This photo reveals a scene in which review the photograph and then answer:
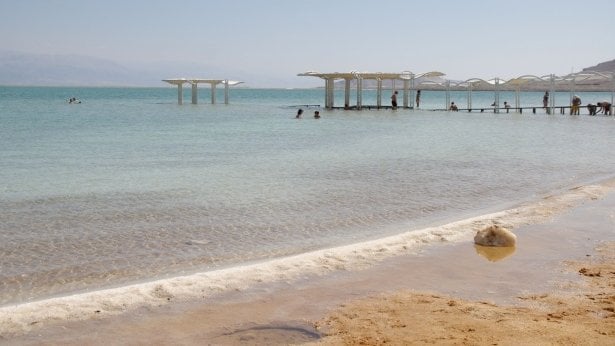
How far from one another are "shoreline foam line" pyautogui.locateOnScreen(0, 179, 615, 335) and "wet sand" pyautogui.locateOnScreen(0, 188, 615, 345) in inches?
4.6

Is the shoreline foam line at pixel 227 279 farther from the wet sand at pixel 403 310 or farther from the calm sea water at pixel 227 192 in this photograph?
the calm sea water at pixel 227 192

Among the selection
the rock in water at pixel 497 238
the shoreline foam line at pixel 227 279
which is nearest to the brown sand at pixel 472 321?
the shoreline foam line at pixel 227 279

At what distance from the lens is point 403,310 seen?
16.3 ft

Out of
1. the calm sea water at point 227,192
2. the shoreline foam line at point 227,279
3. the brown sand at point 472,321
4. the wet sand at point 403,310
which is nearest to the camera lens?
the brown sand at point 472,321

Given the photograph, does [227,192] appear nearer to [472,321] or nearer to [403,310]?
[403,310]

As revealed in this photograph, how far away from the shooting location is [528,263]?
6.48 m

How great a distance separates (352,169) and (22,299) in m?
10.3

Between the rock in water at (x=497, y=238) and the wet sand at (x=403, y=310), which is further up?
the rock in water at (x=497, y=238)

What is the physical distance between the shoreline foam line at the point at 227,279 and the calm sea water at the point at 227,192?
0.64 metres

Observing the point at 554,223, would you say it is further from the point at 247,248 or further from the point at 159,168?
the point at 159,168

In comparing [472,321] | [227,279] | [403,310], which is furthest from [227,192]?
[472,321]

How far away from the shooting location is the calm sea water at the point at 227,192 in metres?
7.19

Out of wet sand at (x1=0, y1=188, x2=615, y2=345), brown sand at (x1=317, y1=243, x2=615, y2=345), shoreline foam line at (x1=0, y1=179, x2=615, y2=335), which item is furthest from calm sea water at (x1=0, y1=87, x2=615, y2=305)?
brown sand at (x1=317, y1=243, x2=615, y2=345)

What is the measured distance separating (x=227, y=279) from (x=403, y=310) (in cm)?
167
